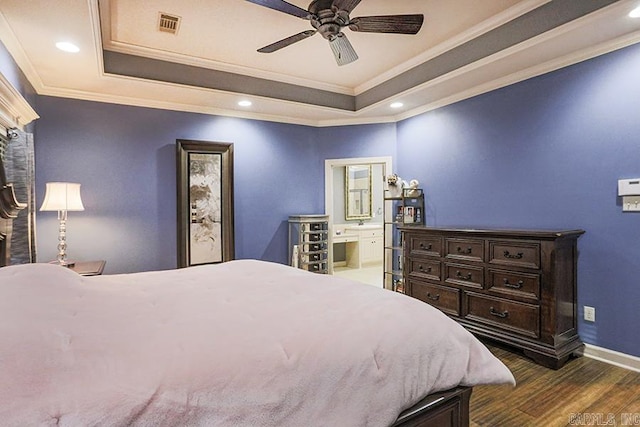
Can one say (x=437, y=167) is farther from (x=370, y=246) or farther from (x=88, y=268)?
(x=88, y=268)

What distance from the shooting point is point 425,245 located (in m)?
3.50

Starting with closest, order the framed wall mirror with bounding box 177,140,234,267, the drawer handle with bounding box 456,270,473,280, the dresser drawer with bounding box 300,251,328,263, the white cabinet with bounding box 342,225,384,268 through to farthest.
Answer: the drawer handle with bounding box 456,270,473,280 → the framed wall mirror with bounding box 177,140,234,267 → the dresser drawer with bounding box 300,251,328,263 → the white cabinet with bounding box 342,225,384,268

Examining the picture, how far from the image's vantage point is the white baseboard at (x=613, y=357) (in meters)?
2.47

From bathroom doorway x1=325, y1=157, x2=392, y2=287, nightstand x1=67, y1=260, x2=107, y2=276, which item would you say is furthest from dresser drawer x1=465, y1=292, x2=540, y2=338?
nightstand x1=67, y1=260, x2=107, y2=276

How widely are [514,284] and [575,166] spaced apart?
43.1 inches

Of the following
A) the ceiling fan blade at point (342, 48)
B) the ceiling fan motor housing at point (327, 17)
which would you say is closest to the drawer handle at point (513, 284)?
the ceiling fan blade at point (342, 48)

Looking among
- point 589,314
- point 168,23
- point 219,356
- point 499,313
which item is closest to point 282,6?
point 168,23

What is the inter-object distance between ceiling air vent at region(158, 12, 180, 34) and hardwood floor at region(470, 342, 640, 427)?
11.5 feet

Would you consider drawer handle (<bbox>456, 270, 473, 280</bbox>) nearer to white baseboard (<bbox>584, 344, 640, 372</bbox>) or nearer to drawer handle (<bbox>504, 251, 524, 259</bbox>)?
drawer handle (<bbox>504, 251, 524, 259</bbox>)

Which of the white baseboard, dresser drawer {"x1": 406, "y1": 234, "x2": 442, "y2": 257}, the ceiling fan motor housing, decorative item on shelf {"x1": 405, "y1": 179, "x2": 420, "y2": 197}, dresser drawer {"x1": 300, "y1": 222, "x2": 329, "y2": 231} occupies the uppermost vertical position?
the ceiling fan motor housing

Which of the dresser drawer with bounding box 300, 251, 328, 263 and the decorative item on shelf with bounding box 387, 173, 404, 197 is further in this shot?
the dresser drawer with bounding box 300, 251, 328, 263

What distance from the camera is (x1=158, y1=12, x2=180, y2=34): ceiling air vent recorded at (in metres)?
2.70

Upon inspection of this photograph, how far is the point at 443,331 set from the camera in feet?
4.31

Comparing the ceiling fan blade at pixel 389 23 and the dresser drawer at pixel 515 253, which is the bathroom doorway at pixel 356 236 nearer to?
the dresser drawer at pixel 515 253
